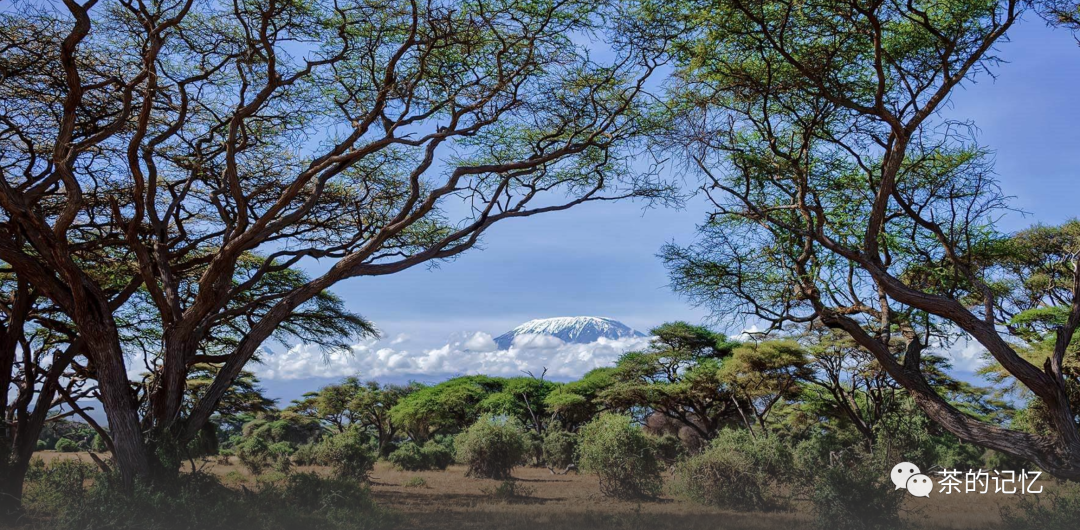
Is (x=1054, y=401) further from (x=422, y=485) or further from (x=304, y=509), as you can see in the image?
(x=422, y=485)

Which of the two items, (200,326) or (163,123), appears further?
(163,123)

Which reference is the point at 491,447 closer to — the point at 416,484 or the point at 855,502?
the point at 416,484

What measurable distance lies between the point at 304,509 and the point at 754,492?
268 inches

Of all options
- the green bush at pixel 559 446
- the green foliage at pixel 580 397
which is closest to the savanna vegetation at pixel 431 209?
the green bush at pixel 559 446

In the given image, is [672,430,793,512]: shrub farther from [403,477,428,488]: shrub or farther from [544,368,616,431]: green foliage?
[544,368,616,431]: green foliage

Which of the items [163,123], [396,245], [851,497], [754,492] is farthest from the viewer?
[396,245]

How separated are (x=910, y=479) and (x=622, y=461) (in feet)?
14.6

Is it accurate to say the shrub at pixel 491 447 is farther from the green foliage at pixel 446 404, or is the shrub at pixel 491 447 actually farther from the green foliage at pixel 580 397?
the green foliage at pixel 446 404

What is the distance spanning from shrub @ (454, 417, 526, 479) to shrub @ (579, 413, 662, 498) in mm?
3648

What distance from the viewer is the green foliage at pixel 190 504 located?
7.07 metres

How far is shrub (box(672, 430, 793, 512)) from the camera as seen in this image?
11.1 meters

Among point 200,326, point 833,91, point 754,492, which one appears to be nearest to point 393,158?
point 200,326

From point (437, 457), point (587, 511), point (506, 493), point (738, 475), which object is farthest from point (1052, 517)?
point (437, 457)

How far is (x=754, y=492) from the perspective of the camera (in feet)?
36.3
